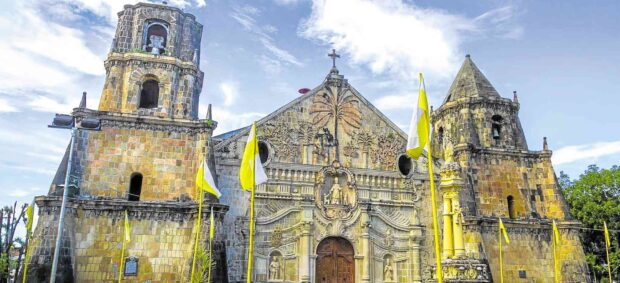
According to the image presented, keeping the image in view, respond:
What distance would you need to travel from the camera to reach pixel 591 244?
28734 millimetres

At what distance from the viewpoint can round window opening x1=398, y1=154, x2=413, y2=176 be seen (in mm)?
21625

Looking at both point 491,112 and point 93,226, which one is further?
point 491,112

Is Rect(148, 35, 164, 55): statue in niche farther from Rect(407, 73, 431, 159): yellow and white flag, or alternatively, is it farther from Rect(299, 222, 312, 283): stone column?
Rect(407, 73, 431, 159): yellow and white flag

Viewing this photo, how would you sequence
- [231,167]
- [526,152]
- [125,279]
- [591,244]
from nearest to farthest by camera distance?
[125,279]
[231,167]
[526,152]
[591,244]

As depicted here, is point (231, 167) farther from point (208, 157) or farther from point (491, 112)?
point (491, 112)

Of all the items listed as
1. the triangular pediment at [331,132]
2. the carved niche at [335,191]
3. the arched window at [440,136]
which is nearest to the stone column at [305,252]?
the carved niche at [335,191]

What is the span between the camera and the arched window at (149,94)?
19.9 metres

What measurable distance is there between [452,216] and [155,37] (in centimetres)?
1359

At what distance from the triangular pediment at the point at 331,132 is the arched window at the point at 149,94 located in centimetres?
301

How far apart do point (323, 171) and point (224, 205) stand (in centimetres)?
466

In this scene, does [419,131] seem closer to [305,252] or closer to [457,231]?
[457,231]

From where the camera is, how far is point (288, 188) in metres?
19.6

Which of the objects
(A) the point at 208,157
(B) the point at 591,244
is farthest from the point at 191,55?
(B) the point at 591,244

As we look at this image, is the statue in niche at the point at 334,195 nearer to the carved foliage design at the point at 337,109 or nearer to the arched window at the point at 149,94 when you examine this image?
the carved foliage design at the point at 337,109
